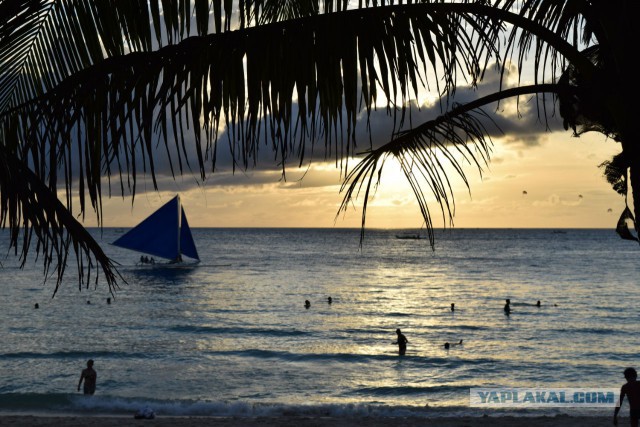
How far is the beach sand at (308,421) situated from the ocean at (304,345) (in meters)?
2.02

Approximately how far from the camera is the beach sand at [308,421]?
1612cm

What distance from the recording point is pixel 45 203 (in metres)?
2.19

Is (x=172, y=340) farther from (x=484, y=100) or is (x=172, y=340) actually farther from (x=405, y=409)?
(x=484, y=100)

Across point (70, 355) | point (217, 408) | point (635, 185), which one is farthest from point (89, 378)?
point (635, 185)

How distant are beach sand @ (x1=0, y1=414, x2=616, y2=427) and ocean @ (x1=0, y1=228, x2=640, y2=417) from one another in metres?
2.02

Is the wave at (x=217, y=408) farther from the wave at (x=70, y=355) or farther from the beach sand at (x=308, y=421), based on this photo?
the wave at (x=70, y=355)

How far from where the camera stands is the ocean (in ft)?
71.8

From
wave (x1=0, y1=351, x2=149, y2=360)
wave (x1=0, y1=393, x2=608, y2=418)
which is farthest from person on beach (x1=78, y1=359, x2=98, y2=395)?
wave (x1=0, y1=351, x2=149, y2=360)

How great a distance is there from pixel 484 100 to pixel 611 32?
2.28 feet

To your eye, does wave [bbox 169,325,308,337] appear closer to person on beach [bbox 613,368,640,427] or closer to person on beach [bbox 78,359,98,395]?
person on beach [bbox 78,359,98,395]

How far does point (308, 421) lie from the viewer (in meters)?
17.0

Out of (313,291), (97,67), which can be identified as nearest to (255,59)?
(97,67)

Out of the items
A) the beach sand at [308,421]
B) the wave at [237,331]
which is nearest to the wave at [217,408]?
the beach sand at [308,421]

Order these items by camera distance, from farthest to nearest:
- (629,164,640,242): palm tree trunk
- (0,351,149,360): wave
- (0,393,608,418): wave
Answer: (0,351,149,360): wave < (0,393,608,418): wave < (629,164,640,242): palm tree trunk
